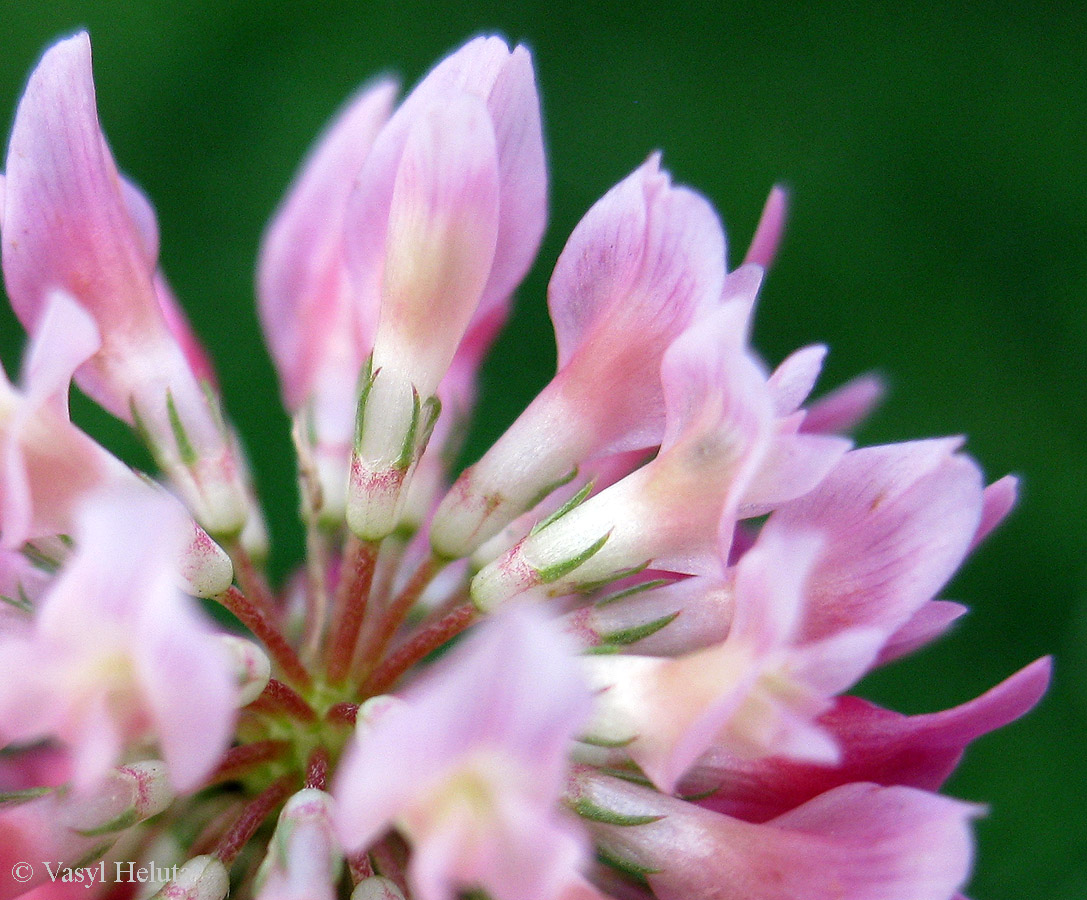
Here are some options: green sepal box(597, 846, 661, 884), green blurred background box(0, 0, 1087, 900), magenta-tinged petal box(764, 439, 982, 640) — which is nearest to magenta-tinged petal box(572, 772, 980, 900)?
green sepal box(597, 846, 661, 884)

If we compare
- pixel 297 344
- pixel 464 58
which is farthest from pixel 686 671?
pixel 297 344

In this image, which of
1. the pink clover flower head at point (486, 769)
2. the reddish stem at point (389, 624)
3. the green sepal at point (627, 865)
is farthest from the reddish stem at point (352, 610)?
the pink clover flower head at point (486, 769)

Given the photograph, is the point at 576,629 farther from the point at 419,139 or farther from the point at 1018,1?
the point at 1018,1

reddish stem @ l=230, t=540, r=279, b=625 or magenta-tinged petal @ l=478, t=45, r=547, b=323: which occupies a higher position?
magenta-tinged petal @ l=478, t=45, r=547, b=323

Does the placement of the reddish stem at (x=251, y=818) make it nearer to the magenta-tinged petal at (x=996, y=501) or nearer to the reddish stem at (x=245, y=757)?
the reddish stem at (x=245, y=757)

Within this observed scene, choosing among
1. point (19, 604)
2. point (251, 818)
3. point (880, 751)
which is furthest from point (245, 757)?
point (880, 751)

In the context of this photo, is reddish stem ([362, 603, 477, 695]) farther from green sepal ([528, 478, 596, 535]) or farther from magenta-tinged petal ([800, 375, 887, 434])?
magenta-tinged petal ([800, 375, 887, 434])
